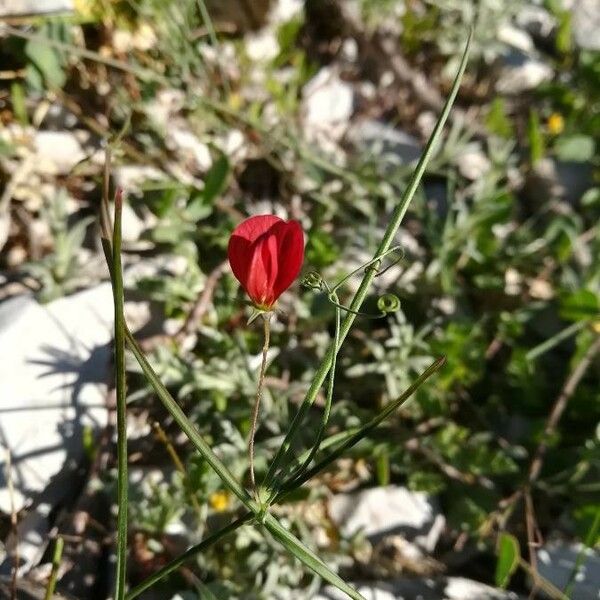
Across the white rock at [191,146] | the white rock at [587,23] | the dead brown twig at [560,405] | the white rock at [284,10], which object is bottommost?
the dead brown twig at [560,405]

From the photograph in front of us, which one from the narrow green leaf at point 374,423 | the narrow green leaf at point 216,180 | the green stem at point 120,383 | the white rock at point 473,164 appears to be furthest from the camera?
the white rock at point 473,164

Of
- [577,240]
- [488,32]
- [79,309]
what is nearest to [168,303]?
[79,309]

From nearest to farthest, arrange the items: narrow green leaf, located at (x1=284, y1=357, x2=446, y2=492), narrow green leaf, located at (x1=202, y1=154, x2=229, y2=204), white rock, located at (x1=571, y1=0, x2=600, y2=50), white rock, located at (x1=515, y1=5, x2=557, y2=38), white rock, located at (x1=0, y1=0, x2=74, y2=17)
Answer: narrow green leaf, located at (x1=284, y1=357, x2=446, y2=492) < narrow green leaf, located at (x1=202, y1=154, x2=229, y2=204) < white rock, located at (x1=0, y1=0, x2=74, y2=17) < white rock, located at (x1=571, y1=0, x2=600, y2=50) < white rock, located at (x1=515, y1=5, x2=557, y2=38)

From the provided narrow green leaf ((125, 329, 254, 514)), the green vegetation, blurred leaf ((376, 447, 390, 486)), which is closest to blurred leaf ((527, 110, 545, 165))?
the green vegetation

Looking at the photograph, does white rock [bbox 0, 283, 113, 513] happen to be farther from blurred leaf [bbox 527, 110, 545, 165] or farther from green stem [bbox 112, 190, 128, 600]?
blurred leaf [bbox 527, 110, 545, 165]

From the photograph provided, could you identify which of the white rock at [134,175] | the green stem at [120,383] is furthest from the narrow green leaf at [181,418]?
the white rock at [134,175]

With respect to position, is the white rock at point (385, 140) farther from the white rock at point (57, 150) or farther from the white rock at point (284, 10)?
the white rock at point (57, 150)

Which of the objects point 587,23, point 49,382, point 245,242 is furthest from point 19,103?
point 587,23

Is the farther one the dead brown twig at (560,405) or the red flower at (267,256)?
the dead brown twig at (560,405)

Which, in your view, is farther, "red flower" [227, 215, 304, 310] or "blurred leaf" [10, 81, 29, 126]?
"blurred leaf" [10, 81, 29, 126]
